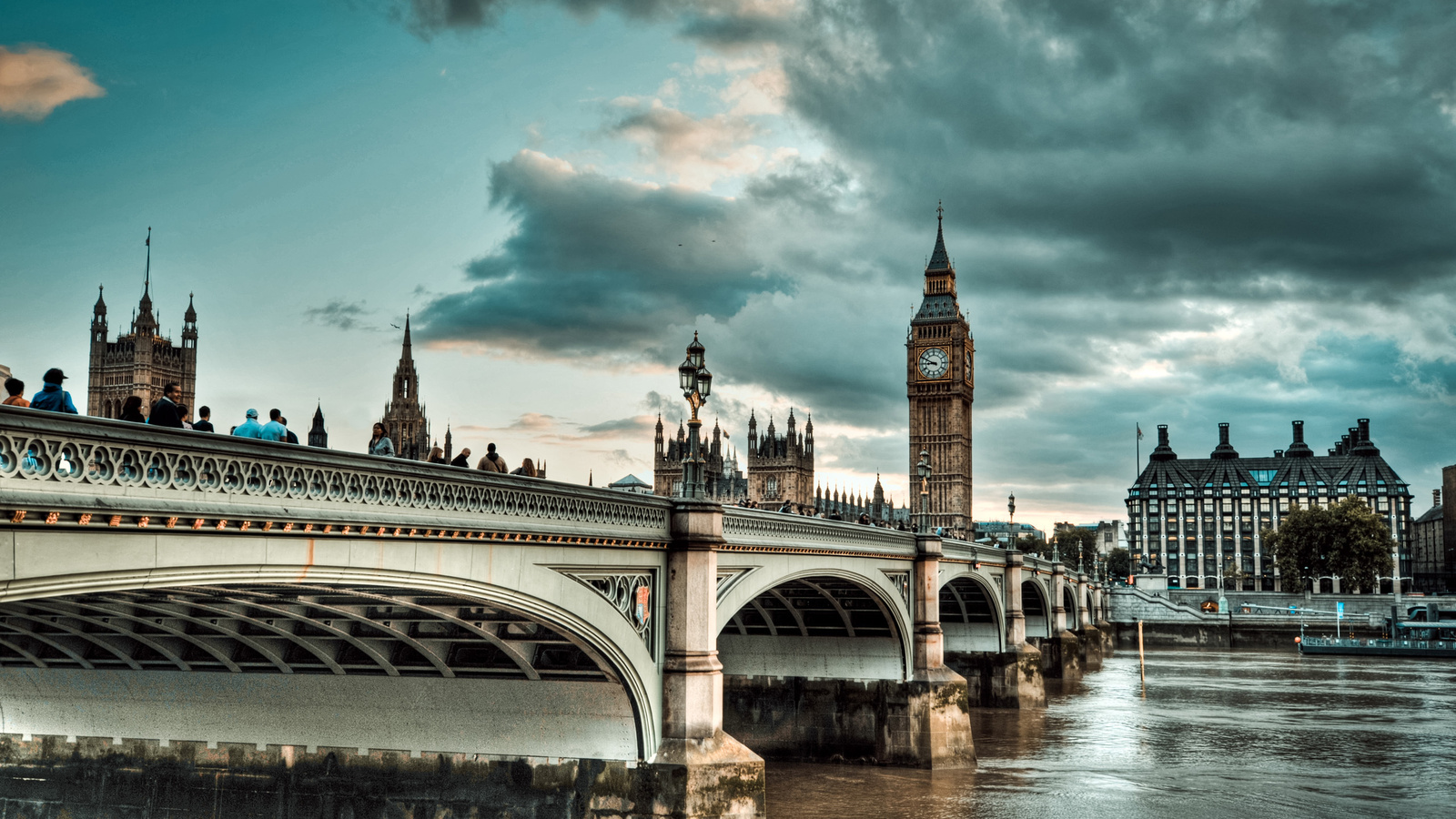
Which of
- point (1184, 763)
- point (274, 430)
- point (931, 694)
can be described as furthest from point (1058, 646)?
point (274, 430)

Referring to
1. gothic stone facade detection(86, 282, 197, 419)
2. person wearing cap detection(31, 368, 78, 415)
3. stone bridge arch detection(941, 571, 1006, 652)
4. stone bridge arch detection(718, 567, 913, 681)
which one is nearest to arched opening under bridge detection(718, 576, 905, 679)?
stone bridge arch detection(718, 567, 913, 681)

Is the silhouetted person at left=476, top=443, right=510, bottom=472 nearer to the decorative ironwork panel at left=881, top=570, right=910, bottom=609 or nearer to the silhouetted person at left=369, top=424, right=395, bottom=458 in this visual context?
the silhouetted person at left=369, top=424, right=395, bottom=458

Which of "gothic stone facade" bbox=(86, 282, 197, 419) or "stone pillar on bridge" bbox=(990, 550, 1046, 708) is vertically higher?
"gothic stone facade" bbox=(86, 282, 197, 419)

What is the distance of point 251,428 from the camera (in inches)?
490

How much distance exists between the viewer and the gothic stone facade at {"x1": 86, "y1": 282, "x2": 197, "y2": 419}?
113750 millimetres

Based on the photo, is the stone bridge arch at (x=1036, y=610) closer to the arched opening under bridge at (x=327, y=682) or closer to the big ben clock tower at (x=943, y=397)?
the arched opening under bridge at (x=327, y=682)

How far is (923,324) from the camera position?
537 ft

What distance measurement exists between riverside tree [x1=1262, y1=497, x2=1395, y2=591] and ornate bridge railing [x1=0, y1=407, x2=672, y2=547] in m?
121

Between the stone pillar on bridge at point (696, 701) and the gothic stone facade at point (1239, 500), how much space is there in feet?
557

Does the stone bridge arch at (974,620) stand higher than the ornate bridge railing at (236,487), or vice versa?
the ornate bridge railing at (236,487)

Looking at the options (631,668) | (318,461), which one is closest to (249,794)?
(631,668)

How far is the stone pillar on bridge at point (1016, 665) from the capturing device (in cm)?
5153

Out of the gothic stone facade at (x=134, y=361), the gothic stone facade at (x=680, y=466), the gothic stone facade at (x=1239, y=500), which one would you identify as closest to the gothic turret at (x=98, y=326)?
the gothic stone facade at (x=134, y=361)

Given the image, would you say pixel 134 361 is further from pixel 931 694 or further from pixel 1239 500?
Answer: pixel 1239 500
